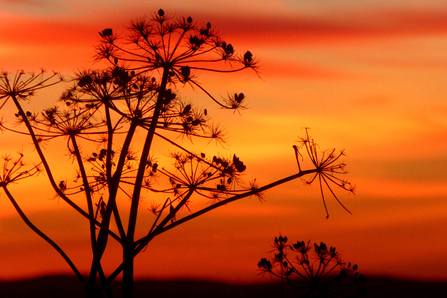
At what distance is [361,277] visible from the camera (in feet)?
56.5

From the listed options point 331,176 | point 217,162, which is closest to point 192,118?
point 217,162

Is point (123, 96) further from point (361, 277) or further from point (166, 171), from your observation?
point (361, 277)

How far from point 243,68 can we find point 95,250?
720cm

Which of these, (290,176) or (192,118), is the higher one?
(192,118)

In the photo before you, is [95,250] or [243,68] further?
[95,250]

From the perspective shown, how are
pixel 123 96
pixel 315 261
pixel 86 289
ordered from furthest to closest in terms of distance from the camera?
1. pixel 86 289
2. pixel 123 96
3. pixel 315 261

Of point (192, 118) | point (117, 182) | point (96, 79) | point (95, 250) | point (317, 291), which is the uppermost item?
point (96, 79)

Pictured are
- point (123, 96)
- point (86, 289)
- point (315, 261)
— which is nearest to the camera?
point (315, 261)

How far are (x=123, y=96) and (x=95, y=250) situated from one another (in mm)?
4834

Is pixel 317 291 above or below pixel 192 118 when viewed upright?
below

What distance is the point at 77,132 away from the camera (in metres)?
20.2

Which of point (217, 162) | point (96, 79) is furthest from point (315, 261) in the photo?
point (96, 79)

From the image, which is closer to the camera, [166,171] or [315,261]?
[315,261]

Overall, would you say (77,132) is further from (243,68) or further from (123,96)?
(243,68)
